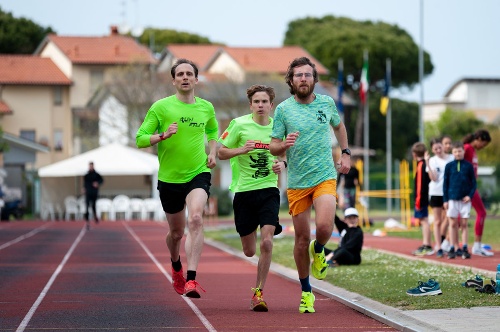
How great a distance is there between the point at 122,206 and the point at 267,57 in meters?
41.2

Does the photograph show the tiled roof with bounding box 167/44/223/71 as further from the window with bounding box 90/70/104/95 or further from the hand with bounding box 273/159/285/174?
the hand with bounding box 273/159/285/174

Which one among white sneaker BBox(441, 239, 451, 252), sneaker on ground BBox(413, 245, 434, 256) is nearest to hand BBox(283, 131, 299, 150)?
white sneaker BBox(441, 239, 451, 252)

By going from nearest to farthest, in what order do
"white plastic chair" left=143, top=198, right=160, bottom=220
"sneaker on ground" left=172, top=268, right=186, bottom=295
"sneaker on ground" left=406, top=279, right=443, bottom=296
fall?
"sneaker on ground" left=406, top=279, right=443, bottom=296 → "sneaker on ground" left=172, top=268, right=186, bottom=295 → "white plastic chair" left=143, top=198, right=160, bottom=220

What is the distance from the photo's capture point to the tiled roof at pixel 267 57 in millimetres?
83875

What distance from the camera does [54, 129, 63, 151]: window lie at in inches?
3118

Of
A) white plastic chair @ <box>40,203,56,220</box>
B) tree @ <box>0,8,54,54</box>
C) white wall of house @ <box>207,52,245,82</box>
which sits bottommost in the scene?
white plastic chair @ <box>40,203,56,220</box>

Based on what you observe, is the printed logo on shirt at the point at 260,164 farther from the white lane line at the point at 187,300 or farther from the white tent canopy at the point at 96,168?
the white tent canopy at the point at 96,168

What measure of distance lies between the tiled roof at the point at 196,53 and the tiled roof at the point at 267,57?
1.90 m

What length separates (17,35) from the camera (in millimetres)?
95250

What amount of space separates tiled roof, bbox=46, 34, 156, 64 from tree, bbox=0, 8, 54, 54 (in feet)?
31.6

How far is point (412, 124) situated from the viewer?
9600cm

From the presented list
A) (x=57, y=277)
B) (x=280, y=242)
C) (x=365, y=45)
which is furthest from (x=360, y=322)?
(x=365, y=45)

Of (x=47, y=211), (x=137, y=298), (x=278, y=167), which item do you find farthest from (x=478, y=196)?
(x=47, y=211)

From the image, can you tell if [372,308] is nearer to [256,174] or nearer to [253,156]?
[256,174]
